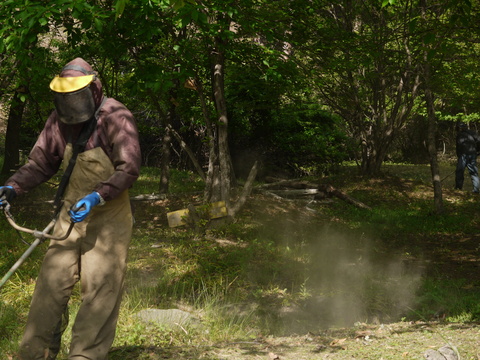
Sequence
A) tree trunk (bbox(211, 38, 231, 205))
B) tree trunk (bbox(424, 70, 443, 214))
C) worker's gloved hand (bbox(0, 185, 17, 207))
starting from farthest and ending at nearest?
tree trunk (bbox(424, 70, 443, 214))
tree trunk (bbox(211, 38, 231, 205))
worker's gloved hand (bbox(0, 185, 17, 207))

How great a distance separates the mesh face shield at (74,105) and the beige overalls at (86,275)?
22cm

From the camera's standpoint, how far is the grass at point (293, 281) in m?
4.79

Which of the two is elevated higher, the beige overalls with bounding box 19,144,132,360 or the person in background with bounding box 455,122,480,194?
the person in background with bounding box 455,122,480,194

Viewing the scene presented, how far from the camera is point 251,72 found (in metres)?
11.0

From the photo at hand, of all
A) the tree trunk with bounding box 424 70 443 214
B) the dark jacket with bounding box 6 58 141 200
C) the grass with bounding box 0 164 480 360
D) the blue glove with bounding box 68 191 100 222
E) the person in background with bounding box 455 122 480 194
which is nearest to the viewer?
the blue glove with bounding box 68 191 100 222

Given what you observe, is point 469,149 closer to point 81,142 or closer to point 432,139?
point 432,139

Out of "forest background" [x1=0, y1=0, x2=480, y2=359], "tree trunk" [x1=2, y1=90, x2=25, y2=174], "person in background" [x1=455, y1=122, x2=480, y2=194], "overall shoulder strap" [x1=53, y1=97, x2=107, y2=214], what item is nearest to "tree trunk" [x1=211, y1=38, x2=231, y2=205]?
"forest background" [x1=0, y1=0, x2=480, y2=359]

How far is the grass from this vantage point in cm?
479

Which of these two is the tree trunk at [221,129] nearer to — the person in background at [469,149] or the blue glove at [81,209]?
the blue glove at [81,209]

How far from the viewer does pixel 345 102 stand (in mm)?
14977

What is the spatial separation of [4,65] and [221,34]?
15.9 feet

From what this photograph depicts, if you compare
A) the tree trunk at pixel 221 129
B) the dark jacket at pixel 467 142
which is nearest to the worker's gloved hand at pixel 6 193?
the tree trunk at pixel 221 129

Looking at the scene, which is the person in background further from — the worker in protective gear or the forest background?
the worker in protective gear

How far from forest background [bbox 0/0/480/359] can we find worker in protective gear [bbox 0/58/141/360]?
2.63 feet
